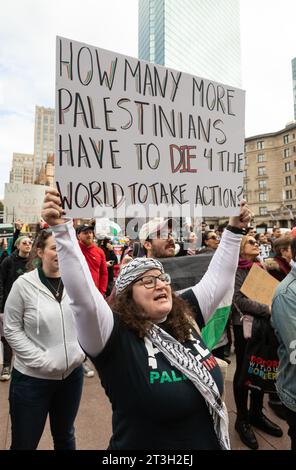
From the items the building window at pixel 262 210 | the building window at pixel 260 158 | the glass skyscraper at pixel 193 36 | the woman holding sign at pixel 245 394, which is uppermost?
the glass skyscraper at pixel 193 36

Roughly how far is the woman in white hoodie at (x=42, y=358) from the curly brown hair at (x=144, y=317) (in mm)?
824

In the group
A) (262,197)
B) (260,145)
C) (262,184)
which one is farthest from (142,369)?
(260,145)

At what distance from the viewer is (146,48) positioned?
77.4 meters

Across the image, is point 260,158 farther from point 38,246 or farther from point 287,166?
point 38,246

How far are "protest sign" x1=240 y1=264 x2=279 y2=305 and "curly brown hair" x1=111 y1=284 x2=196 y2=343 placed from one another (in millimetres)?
1354

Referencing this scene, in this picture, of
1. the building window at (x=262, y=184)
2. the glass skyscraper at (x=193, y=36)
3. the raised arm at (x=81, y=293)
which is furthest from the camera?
the glass skyscraper at (x=193, y=36)

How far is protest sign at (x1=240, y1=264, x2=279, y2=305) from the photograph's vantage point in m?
Answer: 2.79

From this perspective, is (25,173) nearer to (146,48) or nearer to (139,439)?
(146,48)

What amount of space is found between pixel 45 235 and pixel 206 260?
1472 millimetres

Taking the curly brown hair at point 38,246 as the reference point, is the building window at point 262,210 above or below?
above

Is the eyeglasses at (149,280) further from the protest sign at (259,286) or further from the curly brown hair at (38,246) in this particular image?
the protest sign at (259,286)

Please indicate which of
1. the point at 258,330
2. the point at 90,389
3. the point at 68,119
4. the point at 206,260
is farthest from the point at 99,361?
the point at 90,389

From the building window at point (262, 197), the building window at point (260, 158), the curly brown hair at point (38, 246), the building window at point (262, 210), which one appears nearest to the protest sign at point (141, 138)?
the curly brown hair at point (38, 246)

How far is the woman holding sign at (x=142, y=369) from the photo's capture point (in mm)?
1244
